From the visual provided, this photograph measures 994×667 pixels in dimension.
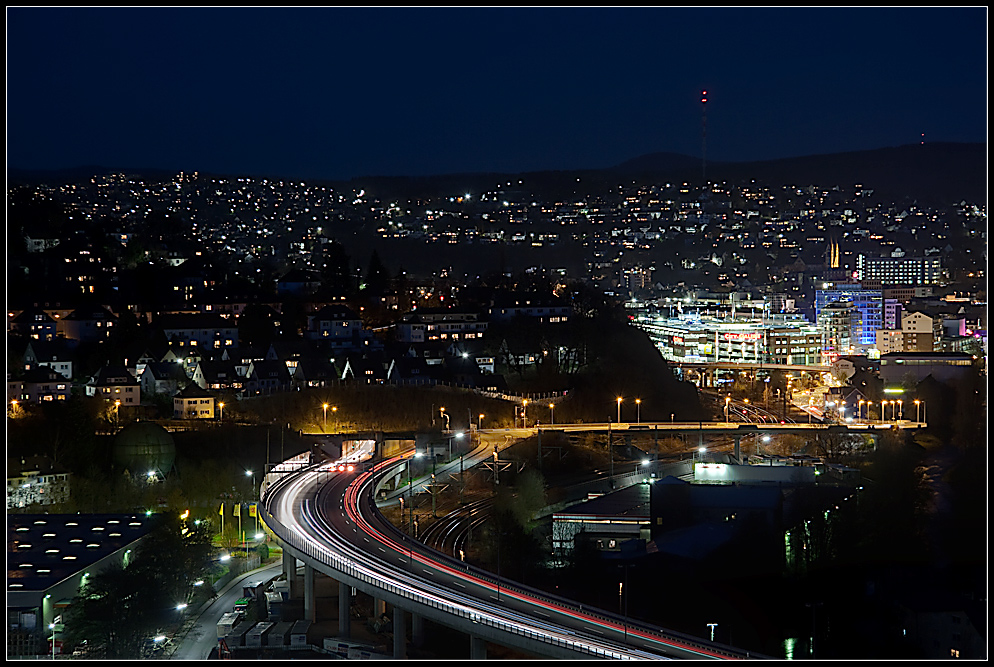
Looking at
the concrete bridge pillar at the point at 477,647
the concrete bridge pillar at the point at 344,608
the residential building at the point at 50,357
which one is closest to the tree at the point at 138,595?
the concrete bridge pillar at the point at 344,608

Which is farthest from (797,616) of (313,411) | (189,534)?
(313,411)

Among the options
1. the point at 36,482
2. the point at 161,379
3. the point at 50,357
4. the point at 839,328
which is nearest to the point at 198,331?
the point at 161,379

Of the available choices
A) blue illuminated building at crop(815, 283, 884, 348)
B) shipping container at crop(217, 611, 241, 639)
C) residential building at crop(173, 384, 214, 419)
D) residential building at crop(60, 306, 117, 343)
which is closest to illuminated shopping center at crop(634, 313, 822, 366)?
blue illuminated building at crop(815, 283, 884, 348)

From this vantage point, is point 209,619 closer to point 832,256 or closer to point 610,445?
point 610,445

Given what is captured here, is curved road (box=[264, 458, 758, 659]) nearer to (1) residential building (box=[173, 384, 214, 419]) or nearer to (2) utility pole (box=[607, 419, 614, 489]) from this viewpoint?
(1) residential building (box=[173, 384, 214, 419])

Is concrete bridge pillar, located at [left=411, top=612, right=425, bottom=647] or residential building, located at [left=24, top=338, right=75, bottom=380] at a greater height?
residential building, located at [left=24, top=338, right=75, bottom=380]

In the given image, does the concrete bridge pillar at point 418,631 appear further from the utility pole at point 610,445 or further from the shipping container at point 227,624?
the utility pole at point 610,445

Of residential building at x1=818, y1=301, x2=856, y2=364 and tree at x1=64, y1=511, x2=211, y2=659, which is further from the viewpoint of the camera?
residential building at x1=818, y1=301, x2=856, y2=364
